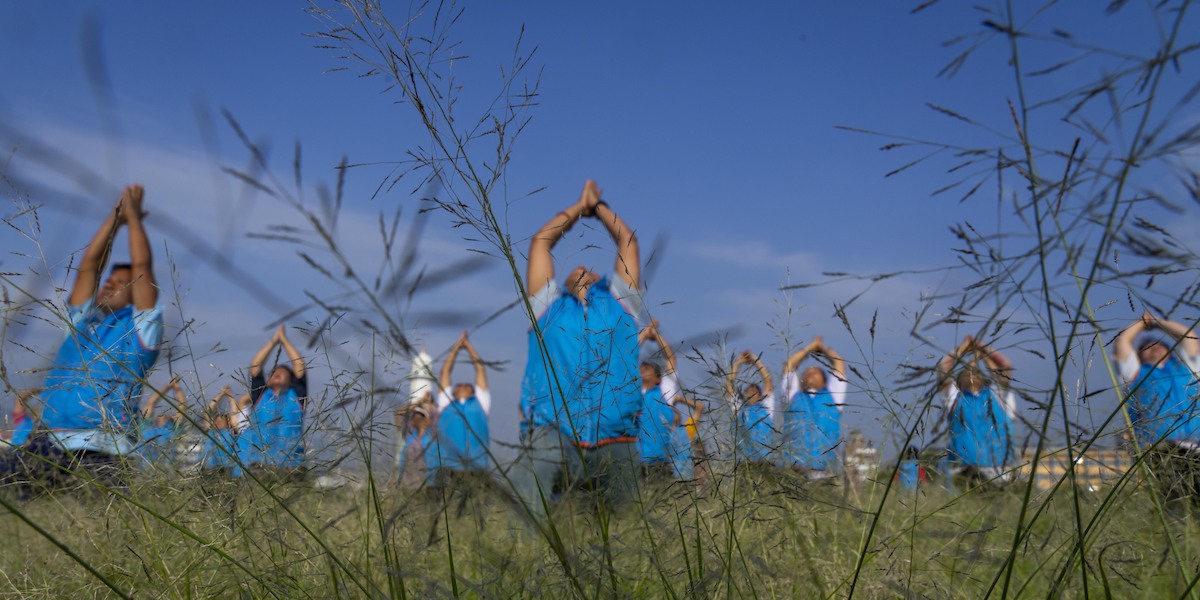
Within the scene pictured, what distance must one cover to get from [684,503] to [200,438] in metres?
0.97

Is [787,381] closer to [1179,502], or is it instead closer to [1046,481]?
[1046,481]

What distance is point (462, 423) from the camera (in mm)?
5793

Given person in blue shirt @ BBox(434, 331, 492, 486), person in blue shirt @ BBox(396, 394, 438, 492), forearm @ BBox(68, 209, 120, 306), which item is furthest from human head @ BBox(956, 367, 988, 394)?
forearm @ BBox(68, 209, 120, 306)

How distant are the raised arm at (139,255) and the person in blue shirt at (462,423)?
126 cm

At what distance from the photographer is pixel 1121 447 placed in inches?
53.0

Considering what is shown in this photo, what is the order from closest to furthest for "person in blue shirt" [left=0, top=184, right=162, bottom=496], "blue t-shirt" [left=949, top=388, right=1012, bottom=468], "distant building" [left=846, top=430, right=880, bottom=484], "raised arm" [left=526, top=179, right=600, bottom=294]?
"blue t-shirt" [left=949, top=388, right=1012, bottom=468], "person in blue shirt" [left=0, top=184, right=162, bottom=496], "distant building" [left=846, top=430, right=880, bottom=484], "raised arm" [left=526, top=179, right=600, bottom=294]

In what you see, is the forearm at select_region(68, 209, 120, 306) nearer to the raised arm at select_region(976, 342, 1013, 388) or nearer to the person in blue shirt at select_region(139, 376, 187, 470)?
the person in blue shirt at select_region(139, 376, 187, 470)

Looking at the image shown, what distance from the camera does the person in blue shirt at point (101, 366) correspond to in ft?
5.92

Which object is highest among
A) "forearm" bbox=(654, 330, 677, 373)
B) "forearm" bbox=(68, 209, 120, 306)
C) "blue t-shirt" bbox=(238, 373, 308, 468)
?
"forearm" bbox=(68, 209, 120, 306)

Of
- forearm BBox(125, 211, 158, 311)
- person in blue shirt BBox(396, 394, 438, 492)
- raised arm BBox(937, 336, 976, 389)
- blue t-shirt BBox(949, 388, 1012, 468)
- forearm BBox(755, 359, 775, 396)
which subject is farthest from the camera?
forearm BBox(125, 211, 158, 311)

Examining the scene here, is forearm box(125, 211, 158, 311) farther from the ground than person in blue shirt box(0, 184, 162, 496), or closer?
farther from the ground

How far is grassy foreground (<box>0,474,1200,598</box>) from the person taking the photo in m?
1.26

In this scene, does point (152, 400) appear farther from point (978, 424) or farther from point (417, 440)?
point (978, 424)

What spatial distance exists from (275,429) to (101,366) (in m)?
0.74
